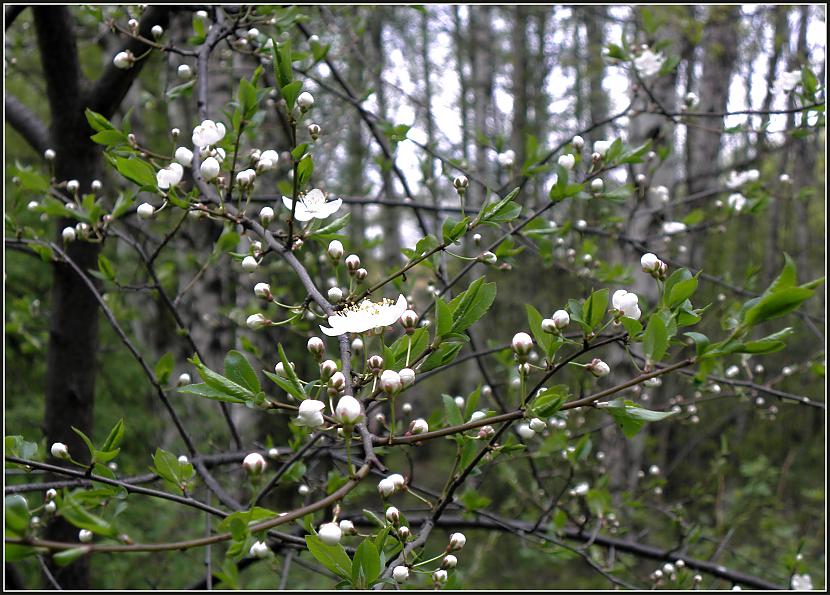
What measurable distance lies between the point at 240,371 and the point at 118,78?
1.55m

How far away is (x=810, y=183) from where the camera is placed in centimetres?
838

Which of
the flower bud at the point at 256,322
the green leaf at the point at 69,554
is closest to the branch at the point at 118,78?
the flower bud at the point at 256,322

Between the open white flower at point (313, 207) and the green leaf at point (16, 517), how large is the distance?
0.58 meters

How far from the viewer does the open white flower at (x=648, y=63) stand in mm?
2428

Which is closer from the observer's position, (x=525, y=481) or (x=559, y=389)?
(x=559, y=389)

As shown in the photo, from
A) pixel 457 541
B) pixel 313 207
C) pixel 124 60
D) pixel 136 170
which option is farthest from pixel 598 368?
pixel 124 60

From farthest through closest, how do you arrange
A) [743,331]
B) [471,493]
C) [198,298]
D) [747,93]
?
[747,93], [198,298], [471,493], [743,331]

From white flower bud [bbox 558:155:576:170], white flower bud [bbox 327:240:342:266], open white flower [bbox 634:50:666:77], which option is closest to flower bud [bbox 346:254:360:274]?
white flower bud [bbox 327:240:342:266]

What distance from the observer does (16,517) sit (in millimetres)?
685

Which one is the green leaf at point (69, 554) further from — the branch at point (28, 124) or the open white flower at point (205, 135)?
the branch at point (28, 124)

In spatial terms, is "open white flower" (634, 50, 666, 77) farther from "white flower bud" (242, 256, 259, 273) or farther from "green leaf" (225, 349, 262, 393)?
"green leaf" (225, 349, 262, 393)

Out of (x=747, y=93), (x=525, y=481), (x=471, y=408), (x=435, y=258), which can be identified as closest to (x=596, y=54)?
(x=747, y=93)

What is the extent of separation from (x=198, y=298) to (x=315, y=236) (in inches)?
136

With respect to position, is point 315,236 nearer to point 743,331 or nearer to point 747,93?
point 743,331
